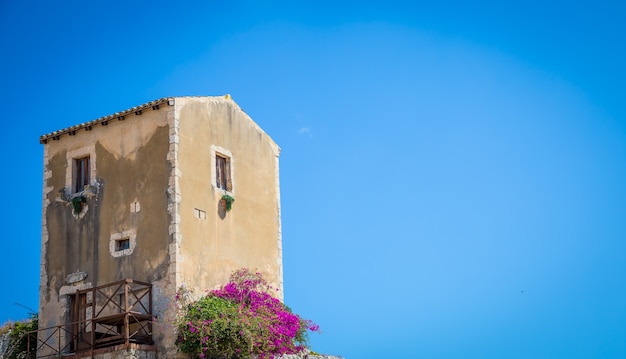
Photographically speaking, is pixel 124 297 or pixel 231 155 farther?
pixel 231 155

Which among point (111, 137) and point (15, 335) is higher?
point (111, 137)

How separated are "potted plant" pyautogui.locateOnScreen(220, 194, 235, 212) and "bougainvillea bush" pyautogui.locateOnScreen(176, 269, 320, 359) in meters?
1.97

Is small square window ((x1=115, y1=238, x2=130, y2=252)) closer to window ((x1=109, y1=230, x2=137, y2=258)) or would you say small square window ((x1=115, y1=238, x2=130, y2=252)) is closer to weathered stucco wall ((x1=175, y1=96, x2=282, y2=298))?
window ((x1=109, y1=230, x2=137, y2=258))

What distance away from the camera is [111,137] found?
2706cm

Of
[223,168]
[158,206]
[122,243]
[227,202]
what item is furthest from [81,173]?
[227,202]

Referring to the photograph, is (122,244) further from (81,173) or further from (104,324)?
(81,173)

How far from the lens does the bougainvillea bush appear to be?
23859 mm

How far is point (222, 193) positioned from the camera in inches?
1062

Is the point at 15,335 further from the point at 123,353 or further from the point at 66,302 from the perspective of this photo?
the point at 123,353

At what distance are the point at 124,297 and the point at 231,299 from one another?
10.1 ft

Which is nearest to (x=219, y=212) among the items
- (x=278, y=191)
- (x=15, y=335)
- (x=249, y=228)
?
(x=249, y=228)

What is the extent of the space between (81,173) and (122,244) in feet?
10.4

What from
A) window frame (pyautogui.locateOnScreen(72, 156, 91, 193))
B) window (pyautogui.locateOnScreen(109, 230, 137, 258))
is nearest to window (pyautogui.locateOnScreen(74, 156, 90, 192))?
window frame (pyautogui.locateOnScreen(72, 156, 91, 193))

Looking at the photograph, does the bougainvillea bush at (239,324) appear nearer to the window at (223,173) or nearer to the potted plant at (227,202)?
the potted plant at (227,202)
